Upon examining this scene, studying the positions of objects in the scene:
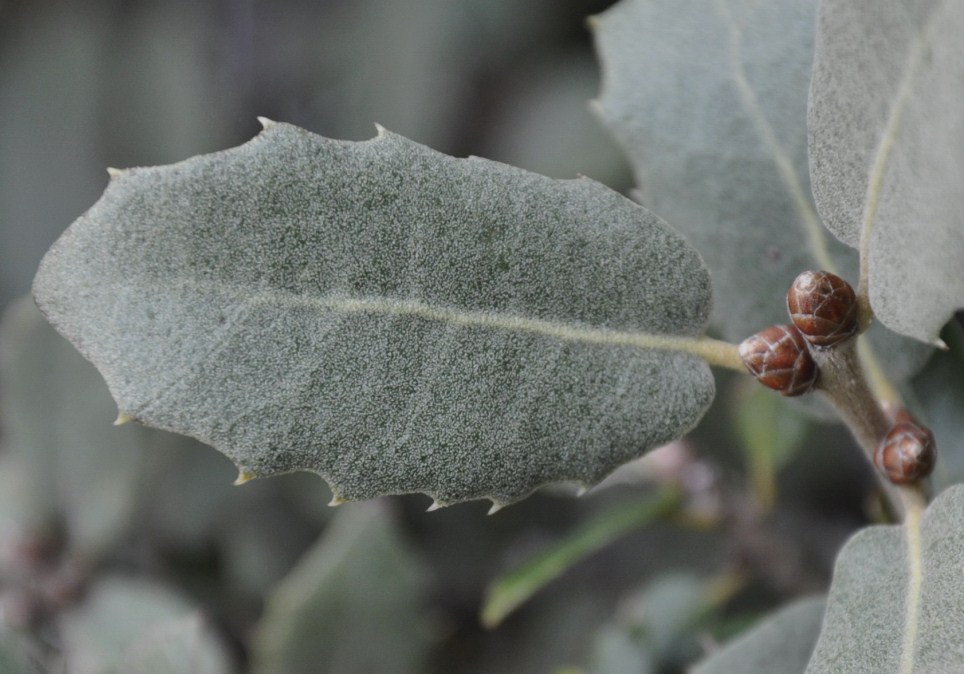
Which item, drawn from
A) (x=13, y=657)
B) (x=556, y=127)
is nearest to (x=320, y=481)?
(x=13, y=657)

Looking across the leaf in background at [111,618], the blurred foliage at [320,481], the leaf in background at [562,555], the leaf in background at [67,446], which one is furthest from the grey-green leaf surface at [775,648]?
the leaf in background at [67,446]

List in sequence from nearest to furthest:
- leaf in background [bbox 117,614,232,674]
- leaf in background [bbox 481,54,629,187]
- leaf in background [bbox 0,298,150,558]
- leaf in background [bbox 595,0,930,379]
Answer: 1. leaf in background [bbox 595,0,930,379]
2. leaf in background [bbox 117,614,232,674]
3. leaf in background [bbox 0,298,150,558]
4. leaf in background [bbox 481,54,629,187]

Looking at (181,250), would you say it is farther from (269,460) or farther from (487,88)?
(487,88)

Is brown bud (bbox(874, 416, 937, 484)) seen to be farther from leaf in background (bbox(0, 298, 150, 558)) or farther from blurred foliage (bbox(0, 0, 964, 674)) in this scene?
leaf in background (bbox(0, 298, 150, 558))

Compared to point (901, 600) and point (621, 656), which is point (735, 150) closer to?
point (901, 600)

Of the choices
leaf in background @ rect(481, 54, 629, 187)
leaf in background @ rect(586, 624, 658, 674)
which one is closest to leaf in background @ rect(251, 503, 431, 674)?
leaf in background @ rect(586, 624, 658, 674)

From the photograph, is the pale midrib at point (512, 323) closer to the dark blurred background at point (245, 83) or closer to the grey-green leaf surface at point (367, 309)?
the grey-green leaf surface at point (367, 309)

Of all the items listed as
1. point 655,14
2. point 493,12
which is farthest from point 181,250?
point 493,12
